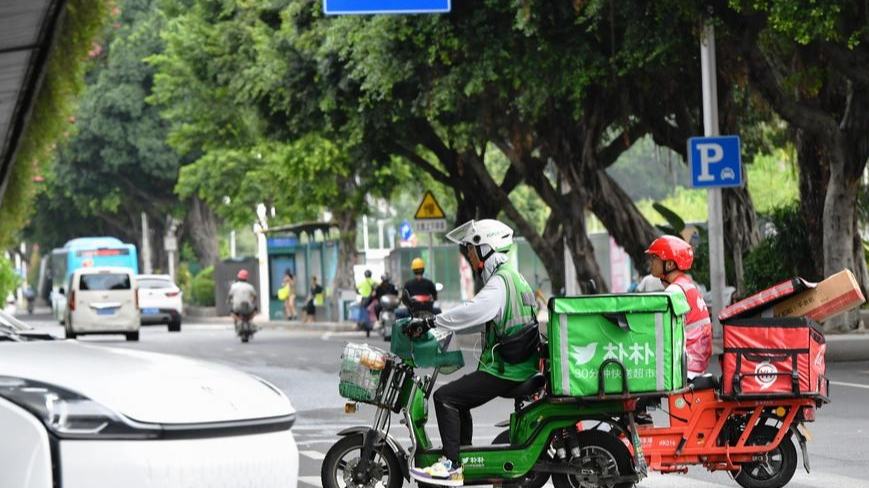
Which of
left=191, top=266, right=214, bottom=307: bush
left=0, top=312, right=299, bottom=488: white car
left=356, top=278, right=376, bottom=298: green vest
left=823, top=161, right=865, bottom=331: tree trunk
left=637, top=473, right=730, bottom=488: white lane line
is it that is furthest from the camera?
left=191, top=266, right=214, bottom=307: bush

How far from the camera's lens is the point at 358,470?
989 centimetres

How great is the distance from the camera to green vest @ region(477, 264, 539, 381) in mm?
9812

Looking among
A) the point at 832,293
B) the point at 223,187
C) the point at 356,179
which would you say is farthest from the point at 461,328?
the point at 223,187

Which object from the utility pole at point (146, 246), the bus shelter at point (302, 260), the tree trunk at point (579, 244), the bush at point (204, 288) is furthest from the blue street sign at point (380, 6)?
the utility pole at point (146, 246)

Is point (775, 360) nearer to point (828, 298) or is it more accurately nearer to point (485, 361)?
Answer: point (828, 298)

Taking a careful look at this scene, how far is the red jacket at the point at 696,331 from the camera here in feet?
35.2

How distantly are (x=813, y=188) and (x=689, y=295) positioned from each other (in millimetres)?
18681

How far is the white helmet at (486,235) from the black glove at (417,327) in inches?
20.0

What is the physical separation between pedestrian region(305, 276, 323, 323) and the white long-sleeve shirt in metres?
41.2

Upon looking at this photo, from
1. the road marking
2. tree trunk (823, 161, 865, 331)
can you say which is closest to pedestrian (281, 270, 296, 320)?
tree trunk (823, 161, 865, 331)

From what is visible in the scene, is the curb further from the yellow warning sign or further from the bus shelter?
the yellow warning sign

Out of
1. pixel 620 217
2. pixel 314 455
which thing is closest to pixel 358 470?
pixel 314 455

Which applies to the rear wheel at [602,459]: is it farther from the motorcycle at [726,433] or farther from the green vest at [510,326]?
the motorcycle at [726,433]

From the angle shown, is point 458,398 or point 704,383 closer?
point 458,398
